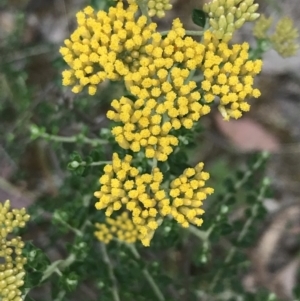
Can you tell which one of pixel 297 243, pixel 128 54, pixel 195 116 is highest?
pixel 128 54

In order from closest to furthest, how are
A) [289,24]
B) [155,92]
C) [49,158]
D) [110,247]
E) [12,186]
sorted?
[155,92], [289,24], [110,247], [12,186], [49,158]

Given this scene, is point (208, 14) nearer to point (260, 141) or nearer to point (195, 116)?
point (195, 116)

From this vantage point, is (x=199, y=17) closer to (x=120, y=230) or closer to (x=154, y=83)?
(x=154, y=83)

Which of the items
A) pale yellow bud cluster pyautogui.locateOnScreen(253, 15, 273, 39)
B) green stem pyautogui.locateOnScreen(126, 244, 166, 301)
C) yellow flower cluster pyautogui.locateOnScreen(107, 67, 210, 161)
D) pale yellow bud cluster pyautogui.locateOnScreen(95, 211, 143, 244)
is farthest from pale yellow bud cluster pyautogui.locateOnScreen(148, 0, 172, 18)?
green stem pyautogui.locateOnScreen(126, 244, 166, 301)

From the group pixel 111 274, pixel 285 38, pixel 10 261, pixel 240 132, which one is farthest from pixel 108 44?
pixel 240 132

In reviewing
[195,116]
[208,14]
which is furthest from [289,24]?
[195,116]

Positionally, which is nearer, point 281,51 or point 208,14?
point 208,14

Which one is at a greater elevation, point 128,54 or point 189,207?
point 128,54
